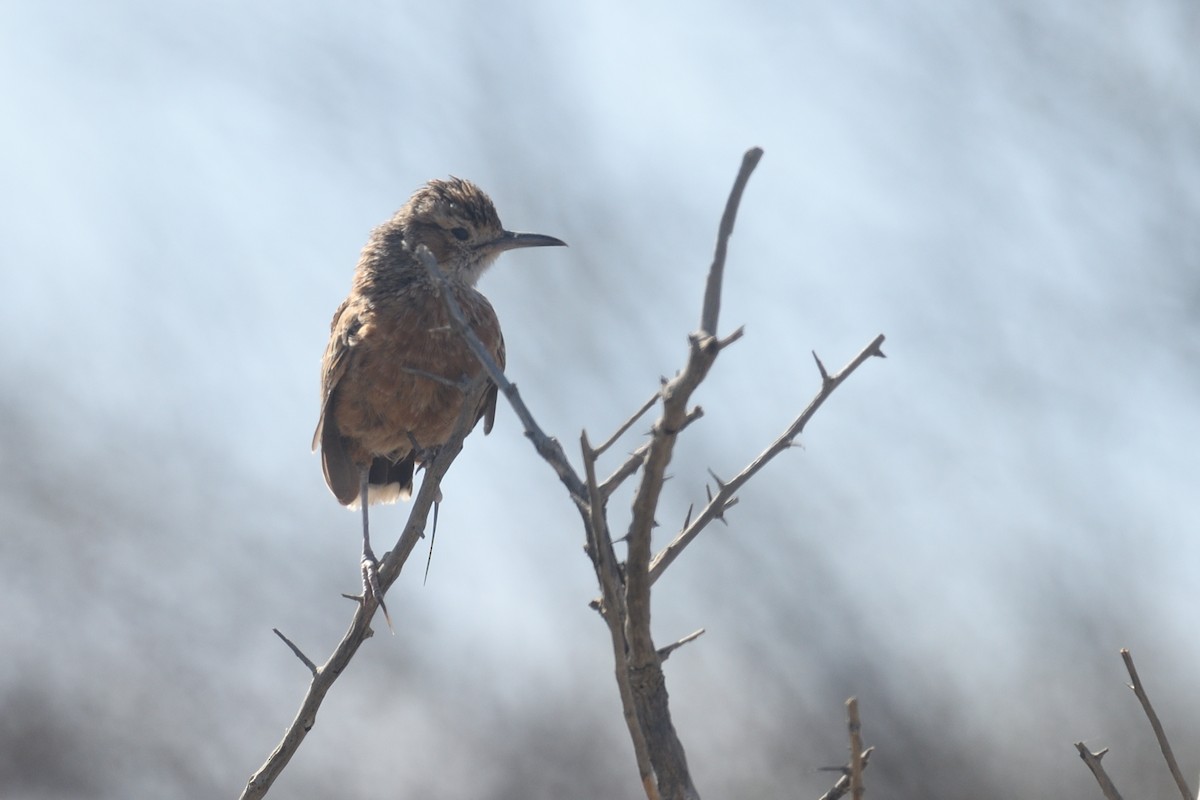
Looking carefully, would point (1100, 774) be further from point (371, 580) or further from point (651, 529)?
point (371, 580)

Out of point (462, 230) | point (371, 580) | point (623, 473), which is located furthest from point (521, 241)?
point (623, 473)

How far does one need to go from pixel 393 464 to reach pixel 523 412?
3990 mm

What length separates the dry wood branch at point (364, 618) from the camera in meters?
3.79

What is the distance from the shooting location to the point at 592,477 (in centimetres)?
216

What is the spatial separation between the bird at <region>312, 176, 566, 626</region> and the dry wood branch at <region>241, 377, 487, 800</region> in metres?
0.78

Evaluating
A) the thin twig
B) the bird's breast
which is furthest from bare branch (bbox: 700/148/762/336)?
→ the bird's breast

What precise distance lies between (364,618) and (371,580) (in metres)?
0.61

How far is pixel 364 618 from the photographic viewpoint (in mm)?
4305

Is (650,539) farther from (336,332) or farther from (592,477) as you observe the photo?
(336,332)

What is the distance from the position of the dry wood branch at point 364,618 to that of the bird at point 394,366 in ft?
2.55

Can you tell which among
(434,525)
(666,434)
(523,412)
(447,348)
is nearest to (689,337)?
(666,434)

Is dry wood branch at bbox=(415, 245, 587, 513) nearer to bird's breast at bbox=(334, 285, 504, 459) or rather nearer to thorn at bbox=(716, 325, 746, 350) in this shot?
thorn at bbox=(716, 325, 746, 350)

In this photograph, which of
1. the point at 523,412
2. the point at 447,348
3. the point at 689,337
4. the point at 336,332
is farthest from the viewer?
the point at 336,332

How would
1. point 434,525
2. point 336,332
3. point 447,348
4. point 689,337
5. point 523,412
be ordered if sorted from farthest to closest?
point 336,332 → point 447,348 → point 434,525 → point 523,412 → point 689,337
